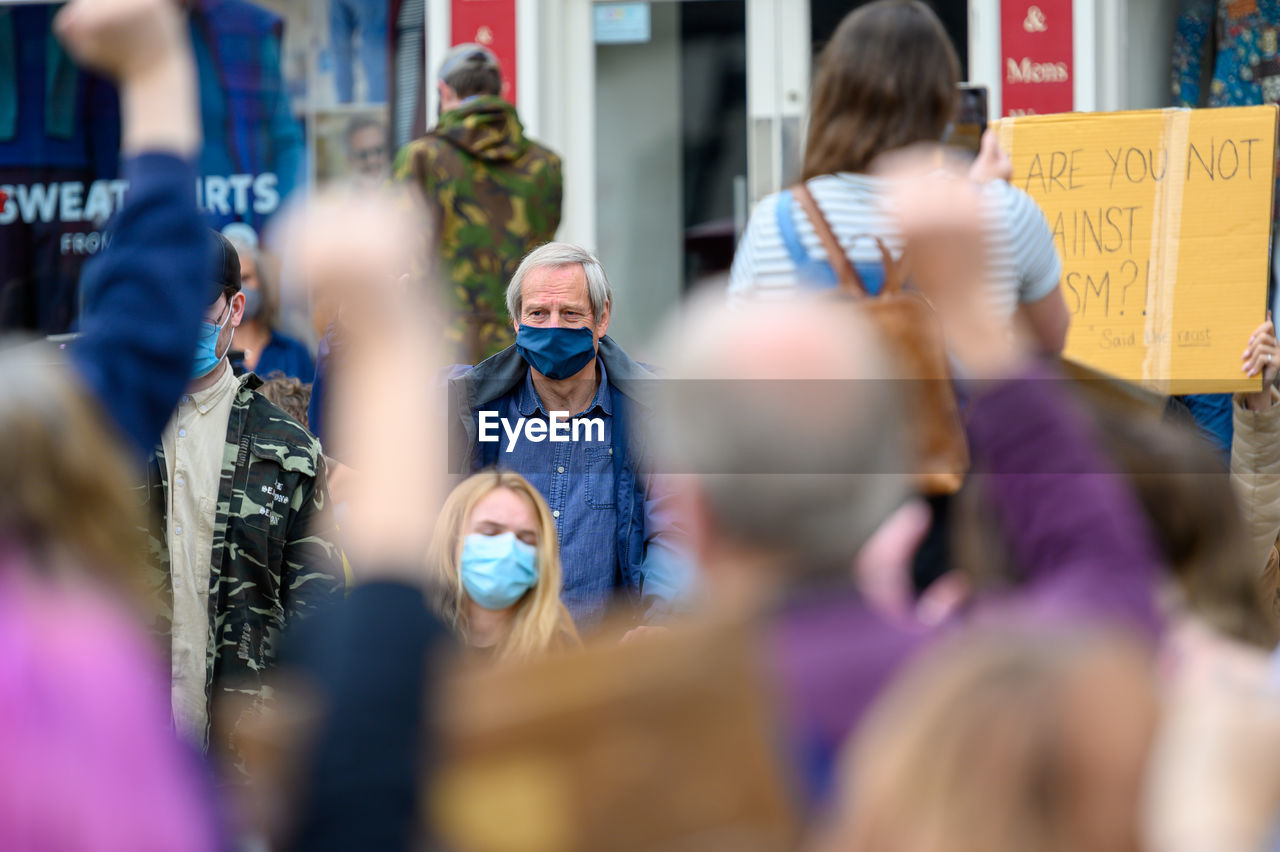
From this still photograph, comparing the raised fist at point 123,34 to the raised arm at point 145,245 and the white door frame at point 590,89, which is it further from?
the white door frame at point 590,89

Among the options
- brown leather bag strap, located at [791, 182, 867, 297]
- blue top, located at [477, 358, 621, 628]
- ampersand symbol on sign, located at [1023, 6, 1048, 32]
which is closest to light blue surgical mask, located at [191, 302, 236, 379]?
blue top, located at [477, 358, 621, 628]

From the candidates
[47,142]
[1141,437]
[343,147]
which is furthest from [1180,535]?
[47,142]

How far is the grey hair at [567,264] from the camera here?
179 inches

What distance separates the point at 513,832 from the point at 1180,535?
1313 mm

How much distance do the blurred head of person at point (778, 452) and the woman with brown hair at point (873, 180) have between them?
76cm

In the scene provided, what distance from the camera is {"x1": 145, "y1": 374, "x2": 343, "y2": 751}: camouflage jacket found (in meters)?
3.81

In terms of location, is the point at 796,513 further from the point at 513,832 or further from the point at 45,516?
the point at 45,516

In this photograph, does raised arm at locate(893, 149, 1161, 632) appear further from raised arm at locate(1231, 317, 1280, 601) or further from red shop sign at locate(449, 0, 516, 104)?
red shop sign at locate(449, 0, 516, 104)

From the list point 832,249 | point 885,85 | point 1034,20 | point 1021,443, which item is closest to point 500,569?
point 832,249

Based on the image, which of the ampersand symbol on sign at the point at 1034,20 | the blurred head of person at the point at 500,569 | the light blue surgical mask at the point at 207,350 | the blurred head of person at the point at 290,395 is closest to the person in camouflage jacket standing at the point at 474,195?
the blurred head of person at the point at 290,395

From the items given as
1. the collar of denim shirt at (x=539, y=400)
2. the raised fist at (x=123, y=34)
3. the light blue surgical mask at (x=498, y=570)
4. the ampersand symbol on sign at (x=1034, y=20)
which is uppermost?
the ampersand symbol on sign at (x=1034, y=20)

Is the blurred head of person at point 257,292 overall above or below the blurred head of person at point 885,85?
below

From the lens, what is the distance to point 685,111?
7746 mm

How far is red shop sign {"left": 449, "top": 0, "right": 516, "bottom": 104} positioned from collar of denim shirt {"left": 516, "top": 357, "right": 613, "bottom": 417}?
10.4 feet
